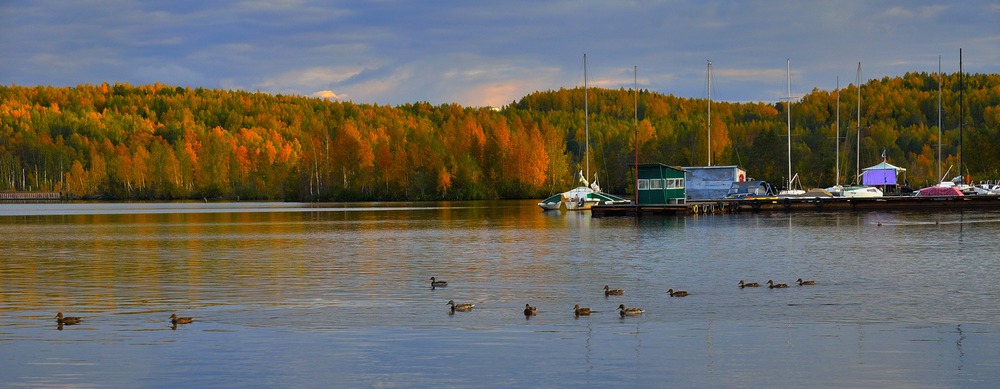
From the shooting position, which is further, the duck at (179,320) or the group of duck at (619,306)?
the group of duck at (619,306)

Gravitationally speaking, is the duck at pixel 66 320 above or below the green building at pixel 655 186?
below

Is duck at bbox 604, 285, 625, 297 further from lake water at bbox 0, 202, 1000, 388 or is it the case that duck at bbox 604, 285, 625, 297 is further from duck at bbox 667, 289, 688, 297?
duck at bbox 667, 289, 688, 297

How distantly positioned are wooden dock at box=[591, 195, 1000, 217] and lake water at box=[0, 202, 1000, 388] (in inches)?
1152

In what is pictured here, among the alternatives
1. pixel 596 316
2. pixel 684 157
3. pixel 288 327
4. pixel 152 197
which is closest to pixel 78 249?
pixel 288 327

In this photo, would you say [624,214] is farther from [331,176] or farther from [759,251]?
[331,176]

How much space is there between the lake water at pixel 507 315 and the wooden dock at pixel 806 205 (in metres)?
29.3

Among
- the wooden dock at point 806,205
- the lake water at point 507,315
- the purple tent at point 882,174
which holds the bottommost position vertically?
the lake water at point 507,315

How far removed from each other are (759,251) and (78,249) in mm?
33990

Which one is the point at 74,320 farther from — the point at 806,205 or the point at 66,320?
the point at 806,205

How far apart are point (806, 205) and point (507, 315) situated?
237ft

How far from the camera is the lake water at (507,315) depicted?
17.8 m

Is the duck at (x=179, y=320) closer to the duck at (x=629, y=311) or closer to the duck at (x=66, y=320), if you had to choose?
the duck at (x=66, y=320)

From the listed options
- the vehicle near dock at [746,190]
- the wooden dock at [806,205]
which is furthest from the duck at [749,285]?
the vehicle near dock at [746,190]

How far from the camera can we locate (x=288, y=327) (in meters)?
23.4
